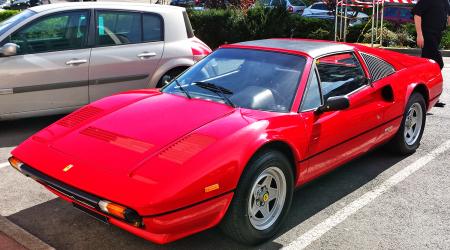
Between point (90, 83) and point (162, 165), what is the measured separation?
358 cm

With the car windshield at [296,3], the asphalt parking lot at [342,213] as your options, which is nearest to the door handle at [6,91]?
the asphalt parking lot at [342,213]

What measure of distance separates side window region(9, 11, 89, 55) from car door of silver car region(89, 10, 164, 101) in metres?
0.21

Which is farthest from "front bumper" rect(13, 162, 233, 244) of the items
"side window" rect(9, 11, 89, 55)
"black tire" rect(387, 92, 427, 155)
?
"side window" rect(9, 11, 89, 55)

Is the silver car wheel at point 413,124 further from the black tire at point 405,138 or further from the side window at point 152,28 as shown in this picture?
the side window at point 152,28

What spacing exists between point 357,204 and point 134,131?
6.41ft

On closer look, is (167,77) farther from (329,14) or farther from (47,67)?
(329,14)

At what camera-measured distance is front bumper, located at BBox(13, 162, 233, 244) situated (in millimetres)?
2785

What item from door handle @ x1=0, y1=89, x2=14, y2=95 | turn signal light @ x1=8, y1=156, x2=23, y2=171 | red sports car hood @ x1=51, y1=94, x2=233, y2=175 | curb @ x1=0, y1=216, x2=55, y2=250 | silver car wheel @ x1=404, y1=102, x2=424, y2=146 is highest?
red sports car hood @ x1=51, y1=94, x2=233, y2=175

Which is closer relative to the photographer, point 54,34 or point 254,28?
point 54,34

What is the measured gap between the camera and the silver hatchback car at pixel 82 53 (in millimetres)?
5828

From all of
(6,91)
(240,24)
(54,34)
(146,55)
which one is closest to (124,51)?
(146,55)

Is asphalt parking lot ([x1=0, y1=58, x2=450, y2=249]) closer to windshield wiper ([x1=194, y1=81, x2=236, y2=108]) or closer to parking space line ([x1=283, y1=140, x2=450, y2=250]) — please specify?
parking space line ([x1=283, y1=140, x2=450, y2=250])

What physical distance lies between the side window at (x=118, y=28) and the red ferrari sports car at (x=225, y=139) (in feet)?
7.76

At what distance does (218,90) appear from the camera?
3914 mm
